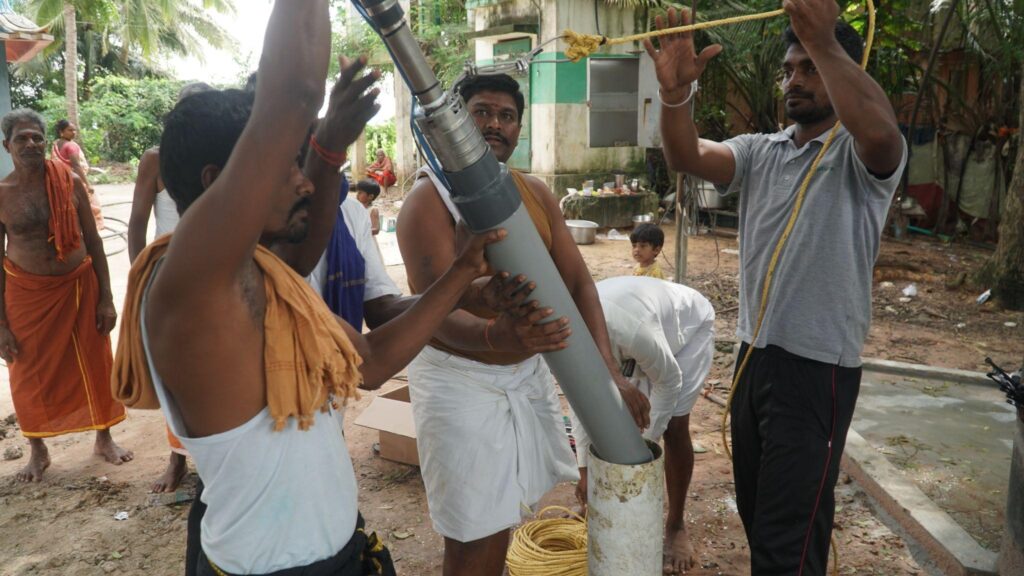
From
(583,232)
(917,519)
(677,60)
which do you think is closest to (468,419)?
(677,60)

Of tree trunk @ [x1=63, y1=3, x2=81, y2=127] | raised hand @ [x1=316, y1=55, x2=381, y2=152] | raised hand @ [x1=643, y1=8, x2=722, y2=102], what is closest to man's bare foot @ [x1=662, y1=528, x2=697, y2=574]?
raised hand @ [x1=643, y1=8, x2=722, y2=102]

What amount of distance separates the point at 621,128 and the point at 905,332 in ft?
23.8

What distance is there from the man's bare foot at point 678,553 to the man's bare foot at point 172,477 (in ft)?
8.49

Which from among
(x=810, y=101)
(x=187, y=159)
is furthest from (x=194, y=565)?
(x=810, y=101)

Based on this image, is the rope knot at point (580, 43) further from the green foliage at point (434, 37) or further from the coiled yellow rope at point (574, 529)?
the green foliage at point (434, 37)

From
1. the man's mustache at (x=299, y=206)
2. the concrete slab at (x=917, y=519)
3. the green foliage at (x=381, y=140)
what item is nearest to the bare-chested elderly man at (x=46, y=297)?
the man's mustache at (x=299, y=206)

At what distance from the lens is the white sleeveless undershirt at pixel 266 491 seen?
4.67 ft

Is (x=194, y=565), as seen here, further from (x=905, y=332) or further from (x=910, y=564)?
(x=905, y=332)

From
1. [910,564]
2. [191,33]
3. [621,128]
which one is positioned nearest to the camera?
[910,564]

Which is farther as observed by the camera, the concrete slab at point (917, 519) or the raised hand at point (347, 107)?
the concrete slab at point (917, 519)

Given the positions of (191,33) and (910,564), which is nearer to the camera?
(910,564)

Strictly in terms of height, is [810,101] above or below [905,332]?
above

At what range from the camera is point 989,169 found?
448 inches

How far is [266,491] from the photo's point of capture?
1.45m
